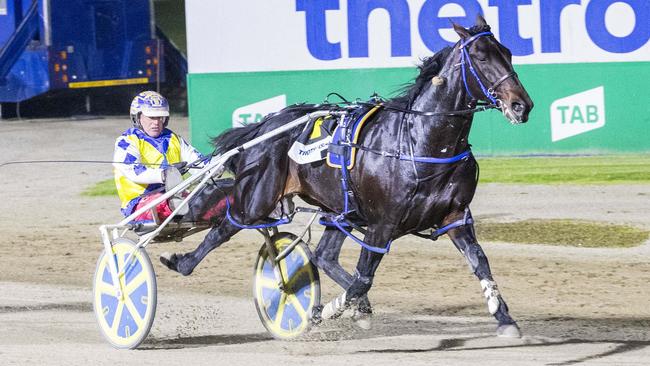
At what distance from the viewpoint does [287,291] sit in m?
7.92

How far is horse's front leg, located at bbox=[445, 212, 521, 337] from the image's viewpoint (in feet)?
23.0

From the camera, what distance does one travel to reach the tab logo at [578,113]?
15727 mm

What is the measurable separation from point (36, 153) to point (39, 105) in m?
5.04

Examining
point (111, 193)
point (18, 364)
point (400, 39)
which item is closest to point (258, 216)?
point (18, 364)

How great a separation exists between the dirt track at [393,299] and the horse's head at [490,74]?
135 centimetres

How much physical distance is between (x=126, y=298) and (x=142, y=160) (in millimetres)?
912

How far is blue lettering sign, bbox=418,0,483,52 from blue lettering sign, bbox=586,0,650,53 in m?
1.36

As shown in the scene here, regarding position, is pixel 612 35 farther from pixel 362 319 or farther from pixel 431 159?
pixel 431 159

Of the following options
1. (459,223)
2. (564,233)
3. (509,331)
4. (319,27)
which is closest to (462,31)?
(459,223)

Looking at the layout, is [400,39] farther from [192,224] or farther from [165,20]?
[165,20]

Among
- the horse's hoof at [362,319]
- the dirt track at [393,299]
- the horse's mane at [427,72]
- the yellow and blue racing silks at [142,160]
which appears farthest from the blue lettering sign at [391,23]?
the horse's hoof at [362,319]

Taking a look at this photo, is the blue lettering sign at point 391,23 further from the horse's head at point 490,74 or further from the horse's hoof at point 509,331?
the horse's hoof at point 509,331

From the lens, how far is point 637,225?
12.0 m

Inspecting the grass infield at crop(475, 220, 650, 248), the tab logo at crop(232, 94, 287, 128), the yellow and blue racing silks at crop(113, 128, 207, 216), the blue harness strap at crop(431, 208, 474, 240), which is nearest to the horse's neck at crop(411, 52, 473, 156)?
the blue harness strap at crop(431, 208, 474, 240)
